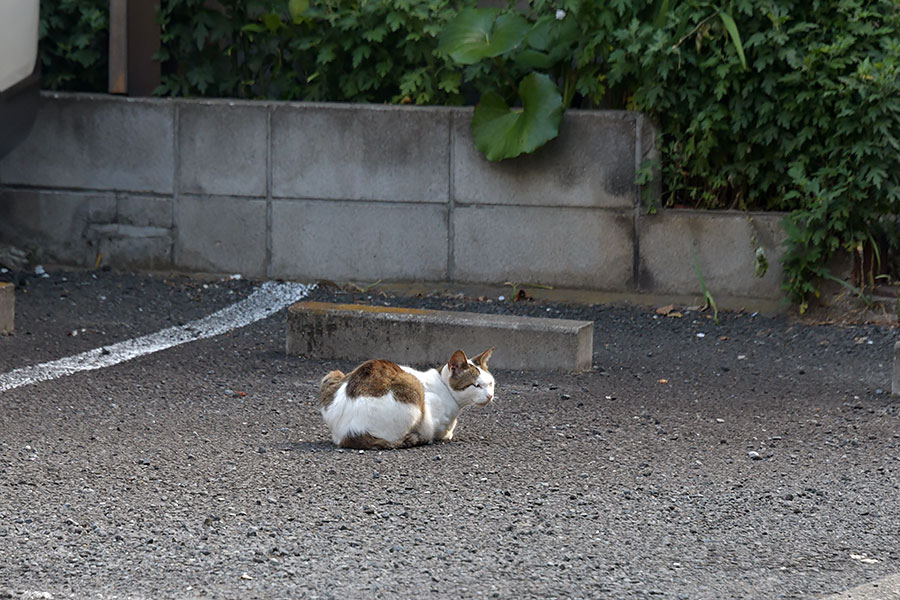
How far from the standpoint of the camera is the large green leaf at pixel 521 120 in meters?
7.61

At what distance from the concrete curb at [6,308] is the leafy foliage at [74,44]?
2.48m

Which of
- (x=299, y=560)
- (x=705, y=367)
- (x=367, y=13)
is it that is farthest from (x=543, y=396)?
(x=367, y=13)

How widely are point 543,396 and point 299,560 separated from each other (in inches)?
94.1

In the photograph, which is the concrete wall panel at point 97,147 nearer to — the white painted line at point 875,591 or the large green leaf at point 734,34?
the large green leaf at point 734,34

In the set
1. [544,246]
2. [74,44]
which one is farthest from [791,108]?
[74,44]

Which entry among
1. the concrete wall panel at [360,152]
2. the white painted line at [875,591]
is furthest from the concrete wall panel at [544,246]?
the white painted line at [875,591]

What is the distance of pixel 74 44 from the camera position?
862cm

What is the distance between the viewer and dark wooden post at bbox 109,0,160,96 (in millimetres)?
8523

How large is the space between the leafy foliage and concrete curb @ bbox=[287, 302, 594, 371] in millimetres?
3190

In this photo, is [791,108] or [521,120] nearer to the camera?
[791,108]

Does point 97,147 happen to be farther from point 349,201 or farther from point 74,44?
point 349,201

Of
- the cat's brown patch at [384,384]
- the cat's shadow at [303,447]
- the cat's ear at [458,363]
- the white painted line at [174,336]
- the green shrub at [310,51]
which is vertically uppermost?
the green shrub at [310,51]

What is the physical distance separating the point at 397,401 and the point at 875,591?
1827 mm

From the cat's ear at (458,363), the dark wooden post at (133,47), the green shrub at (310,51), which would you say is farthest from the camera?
the dark wooden post at (133,47)
